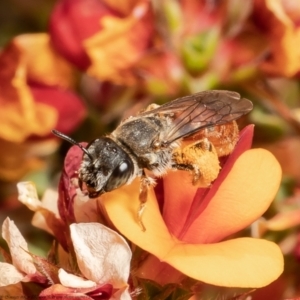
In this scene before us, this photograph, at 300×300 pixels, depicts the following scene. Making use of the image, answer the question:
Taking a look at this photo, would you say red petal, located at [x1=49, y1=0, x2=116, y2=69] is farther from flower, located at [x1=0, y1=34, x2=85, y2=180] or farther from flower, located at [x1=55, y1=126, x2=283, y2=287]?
flower, located at [x1=55, y1=126, x2=283, y2=287]

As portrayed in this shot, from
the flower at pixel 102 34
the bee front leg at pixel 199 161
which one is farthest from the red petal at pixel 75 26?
the bee front leg at pixel 199 161

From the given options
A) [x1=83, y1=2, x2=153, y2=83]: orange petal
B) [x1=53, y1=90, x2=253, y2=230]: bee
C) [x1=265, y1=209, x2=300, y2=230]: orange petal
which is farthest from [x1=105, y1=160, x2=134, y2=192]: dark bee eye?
[x1=83, y1=2, x2=153, y2=83]: orange petal

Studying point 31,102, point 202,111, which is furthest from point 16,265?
point 31,102

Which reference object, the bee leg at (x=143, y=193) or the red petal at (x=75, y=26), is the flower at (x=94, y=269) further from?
the red petal at (x=75, y=26)

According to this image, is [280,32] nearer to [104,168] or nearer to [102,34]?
[102,34]

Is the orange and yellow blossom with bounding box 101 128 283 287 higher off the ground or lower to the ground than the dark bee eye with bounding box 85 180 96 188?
lower
